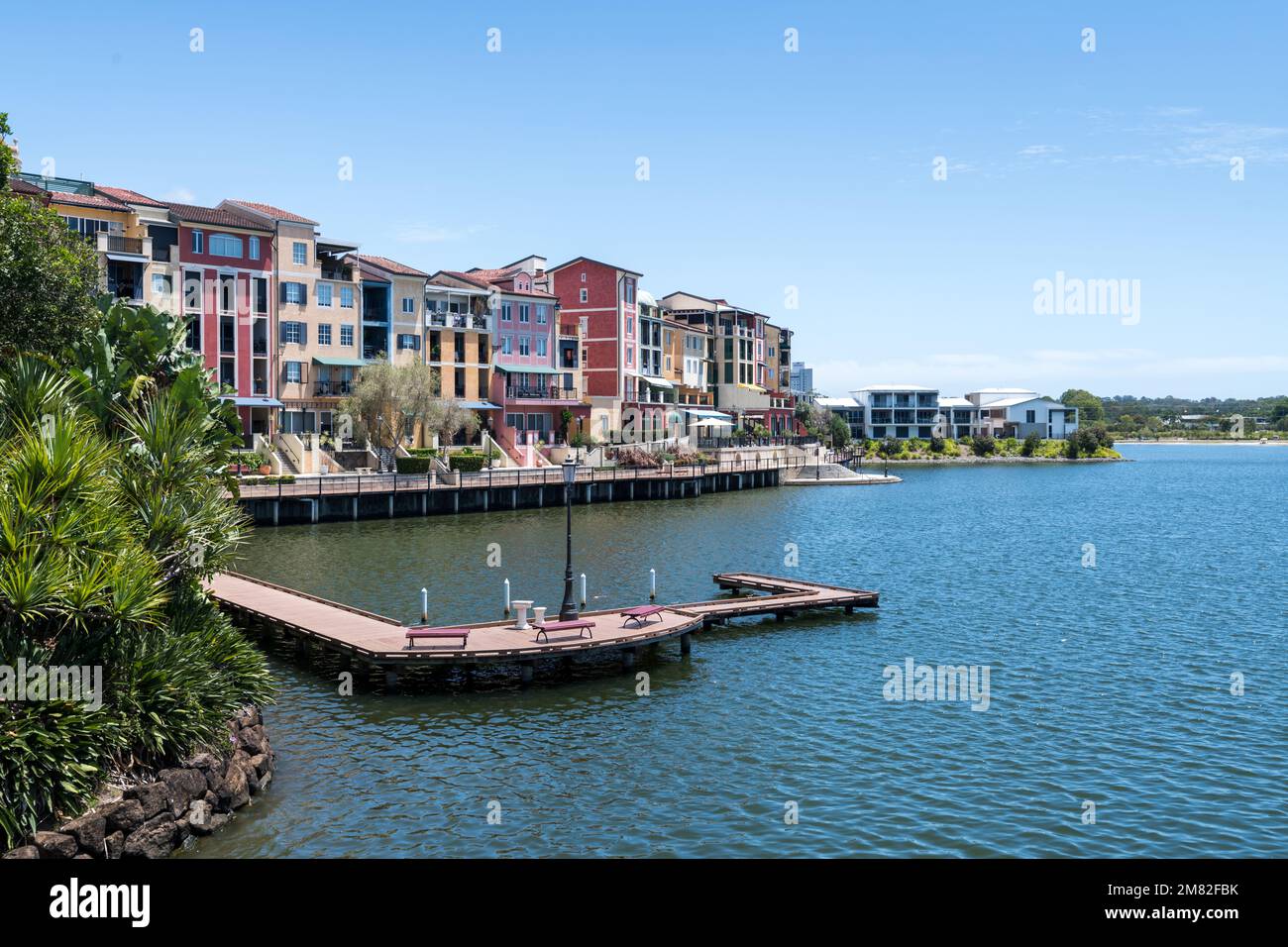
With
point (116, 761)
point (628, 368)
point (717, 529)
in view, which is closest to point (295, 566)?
point (717, 529)

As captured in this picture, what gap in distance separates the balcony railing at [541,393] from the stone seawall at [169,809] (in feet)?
261

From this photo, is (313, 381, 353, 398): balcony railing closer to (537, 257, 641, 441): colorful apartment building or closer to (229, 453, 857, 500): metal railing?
(229, 453, 857, 500): metal railing

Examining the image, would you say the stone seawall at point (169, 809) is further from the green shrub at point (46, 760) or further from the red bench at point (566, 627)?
the red bench at point (566, 627)

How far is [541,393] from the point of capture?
10331 cm

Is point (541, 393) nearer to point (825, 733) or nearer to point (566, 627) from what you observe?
point (566, 627)

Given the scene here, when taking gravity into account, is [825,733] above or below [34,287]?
below

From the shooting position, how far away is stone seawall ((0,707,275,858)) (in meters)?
16.8

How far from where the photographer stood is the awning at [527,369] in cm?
9991

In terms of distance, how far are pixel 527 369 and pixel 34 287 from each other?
227ft

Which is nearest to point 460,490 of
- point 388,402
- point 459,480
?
point 459,480

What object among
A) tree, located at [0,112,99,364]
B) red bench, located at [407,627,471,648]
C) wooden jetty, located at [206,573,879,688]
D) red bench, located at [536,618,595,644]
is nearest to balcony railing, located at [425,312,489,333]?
wooden jetty, located at [206,573,879,688]

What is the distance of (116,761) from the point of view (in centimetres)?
1825
